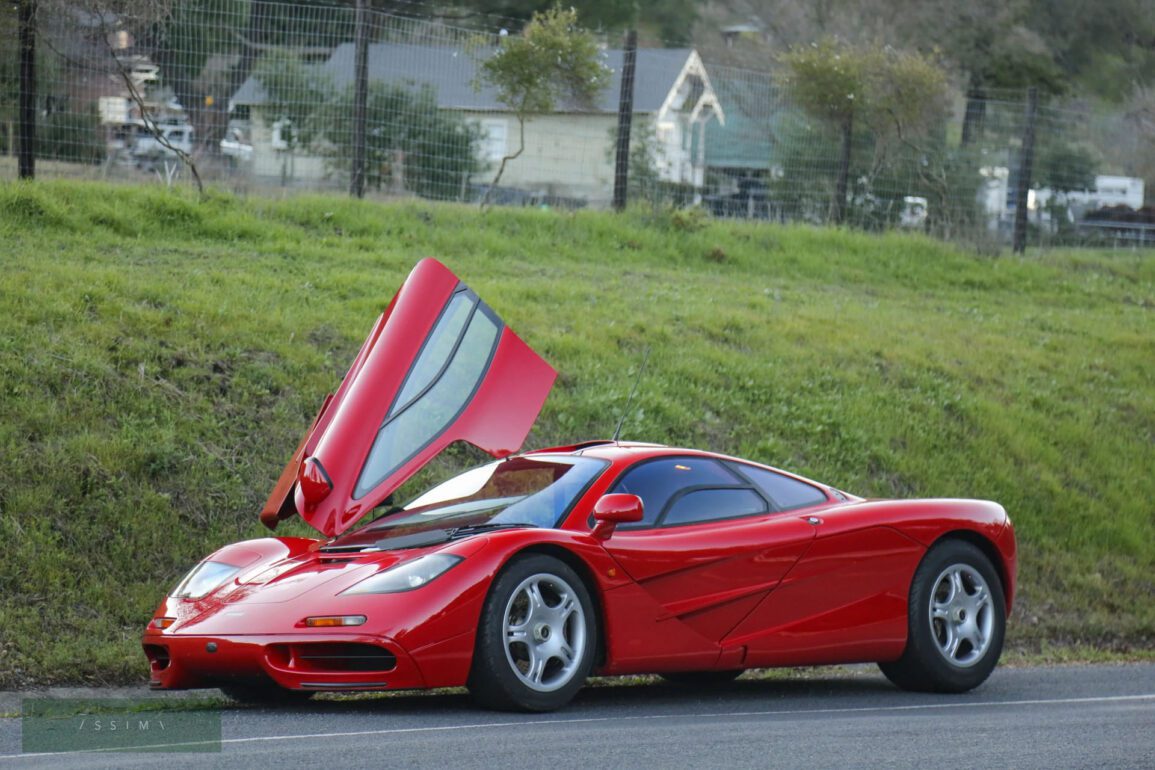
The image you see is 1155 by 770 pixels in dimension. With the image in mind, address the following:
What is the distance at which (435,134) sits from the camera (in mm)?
18312

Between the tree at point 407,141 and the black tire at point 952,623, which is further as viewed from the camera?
the tree at point 407,141

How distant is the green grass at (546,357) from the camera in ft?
27.9

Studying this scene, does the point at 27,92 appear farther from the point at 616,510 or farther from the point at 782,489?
the point at 616,510

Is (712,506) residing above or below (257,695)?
above

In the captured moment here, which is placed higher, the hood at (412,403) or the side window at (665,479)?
the hood at (412,403)

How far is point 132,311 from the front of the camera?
10703 mm

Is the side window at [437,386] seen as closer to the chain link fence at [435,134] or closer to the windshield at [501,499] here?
the windshield at [501,499]

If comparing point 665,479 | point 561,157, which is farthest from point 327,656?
point 561,157

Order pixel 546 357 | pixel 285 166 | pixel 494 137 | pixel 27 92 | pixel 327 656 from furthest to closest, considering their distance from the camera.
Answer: pixel 494 137, pixel 285 166, pixel 27 92, pixel 546 357, pixel 327 656

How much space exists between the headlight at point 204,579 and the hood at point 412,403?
0.35 metres

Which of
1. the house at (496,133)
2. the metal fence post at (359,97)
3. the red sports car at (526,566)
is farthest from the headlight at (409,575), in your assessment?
the house at (496,133)

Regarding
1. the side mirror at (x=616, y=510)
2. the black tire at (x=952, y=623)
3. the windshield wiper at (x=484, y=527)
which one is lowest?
the black tire at (x=952, y=623)

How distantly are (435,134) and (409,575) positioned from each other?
13.0 metres

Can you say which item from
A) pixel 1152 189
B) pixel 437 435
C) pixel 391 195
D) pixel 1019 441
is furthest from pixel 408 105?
pixel 1152 189
